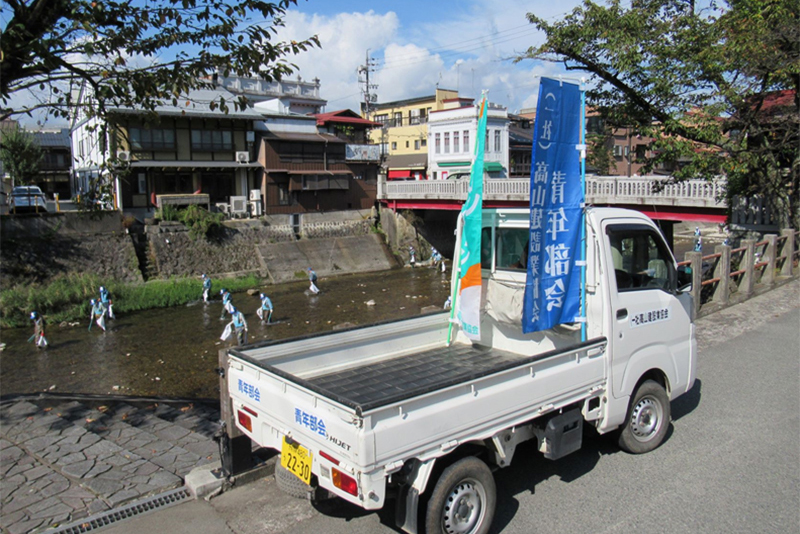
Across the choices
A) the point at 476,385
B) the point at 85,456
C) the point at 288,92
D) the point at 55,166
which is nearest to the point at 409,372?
the point at 476,385

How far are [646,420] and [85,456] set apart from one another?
647cm

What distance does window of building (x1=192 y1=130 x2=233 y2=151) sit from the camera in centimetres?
3309

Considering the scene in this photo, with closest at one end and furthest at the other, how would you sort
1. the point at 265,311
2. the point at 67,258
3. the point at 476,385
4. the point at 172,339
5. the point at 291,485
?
the point at 476,385 → the point at 291,485 → the point at 172,339 → the point at 265,311 → the point at 67,258

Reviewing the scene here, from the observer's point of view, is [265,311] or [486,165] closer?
[265,311]

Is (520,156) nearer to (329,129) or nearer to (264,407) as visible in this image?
(329,129)

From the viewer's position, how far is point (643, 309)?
6195 mm

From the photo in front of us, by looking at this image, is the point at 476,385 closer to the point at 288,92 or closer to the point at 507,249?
the point at 507,249

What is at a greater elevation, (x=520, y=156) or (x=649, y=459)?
(x=520, y=156)

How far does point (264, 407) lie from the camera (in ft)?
16.6

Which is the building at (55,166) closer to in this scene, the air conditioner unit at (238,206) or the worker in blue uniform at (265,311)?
the air conditioner unit at (238,206)

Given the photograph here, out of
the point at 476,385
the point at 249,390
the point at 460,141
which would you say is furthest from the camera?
the point at 460,141

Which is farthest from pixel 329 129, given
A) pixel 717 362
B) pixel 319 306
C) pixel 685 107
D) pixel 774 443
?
pixel 774 443

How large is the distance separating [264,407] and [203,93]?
113ft

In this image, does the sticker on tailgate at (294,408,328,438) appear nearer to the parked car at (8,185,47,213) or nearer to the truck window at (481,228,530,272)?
the truck window at (481,228,530,272)
